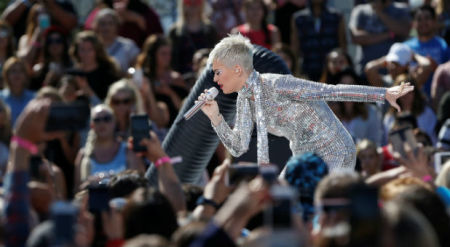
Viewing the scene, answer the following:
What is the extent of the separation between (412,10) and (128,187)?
18.8 feet

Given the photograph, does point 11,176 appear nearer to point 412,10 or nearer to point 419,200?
point 419,200

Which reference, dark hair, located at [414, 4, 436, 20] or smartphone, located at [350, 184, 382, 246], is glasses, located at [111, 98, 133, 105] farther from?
smartphone, located at [350, 184, 382, 246]

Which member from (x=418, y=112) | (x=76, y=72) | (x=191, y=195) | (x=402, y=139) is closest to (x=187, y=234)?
(x=191, y=195)

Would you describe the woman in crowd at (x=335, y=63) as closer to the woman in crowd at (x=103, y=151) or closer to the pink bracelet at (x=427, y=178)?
the woman in crowd at (x=103, y=151)

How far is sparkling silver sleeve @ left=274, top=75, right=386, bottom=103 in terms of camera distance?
16.3ft

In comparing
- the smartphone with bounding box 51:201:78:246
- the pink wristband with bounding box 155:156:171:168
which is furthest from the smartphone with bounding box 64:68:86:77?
the smartphone with bounding box 51:201:78:246

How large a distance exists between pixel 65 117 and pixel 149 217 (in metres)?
0.52

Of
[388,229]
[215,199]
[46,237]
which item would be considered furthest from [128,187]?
[388,229]

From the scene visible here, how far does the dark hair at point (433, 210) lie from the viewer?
337 cm

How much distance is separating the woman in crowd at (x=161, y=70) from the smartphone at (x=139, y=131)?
10.6 ft

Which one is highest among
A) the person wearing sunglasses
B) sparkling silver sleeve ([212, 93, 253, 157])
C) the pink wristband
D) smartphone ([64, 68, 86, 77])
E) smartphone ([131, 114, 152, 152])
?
smartphone ([131, 114, 152, 152])

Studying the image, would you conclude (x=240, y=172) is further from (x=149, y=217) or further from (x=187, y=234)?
→ (x=187, y=234)

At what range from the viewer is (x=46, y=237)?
3.03m

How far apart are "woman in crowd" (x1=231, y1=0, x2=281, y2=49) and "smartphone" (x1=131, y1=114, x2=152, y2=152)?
4.00 metres
